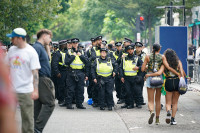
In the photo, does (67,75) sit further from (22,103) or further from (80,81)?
(22,103)

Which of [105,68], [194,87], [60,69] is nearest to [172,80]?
[105,68]

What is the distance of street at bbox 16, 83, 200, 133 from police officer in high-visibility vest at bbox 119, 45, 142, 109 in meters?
0.32

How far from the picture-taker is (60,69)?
1334 cm

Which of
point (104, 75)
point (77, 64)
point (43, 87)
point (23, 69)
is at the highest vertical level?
point (23, 69)

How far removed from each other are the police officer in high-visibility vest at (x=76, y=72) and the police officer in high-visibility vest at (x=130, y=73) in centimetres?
105

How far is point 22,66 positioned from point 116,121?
167 inches

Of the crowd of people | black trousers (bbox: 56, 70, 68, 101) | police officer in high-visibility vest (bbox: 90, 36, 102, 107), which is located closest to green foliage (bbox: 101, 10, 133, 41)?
the crowd of people

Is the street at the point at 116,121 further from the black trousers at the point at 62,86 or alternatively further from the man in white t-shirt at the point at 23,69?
the man in white t-shirt at the point at 23,69

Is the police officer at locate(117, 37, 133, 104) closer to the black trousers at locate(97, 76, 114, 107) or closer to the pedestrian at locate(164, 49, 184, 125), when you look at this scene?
the black trousers at locate(97, 76, 114, 107)

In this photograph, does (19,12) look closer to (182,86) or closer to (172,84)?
(172,84)

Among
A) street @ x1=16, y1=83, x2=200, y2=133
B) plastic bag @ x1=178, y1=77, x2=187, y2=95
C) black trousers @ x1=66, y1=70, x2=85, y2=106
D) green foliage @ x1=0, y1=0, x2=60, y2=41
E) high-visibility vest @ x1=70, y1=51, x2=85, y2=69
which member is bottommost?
street @ x1=16, y1=83, x2=200, y2=133

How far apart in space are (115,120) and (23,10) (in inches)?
521

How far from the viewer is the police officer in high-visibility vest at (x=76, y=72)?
39.9ft

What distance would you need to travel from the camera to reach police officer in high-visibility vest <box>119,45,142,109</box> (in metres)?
12.2
